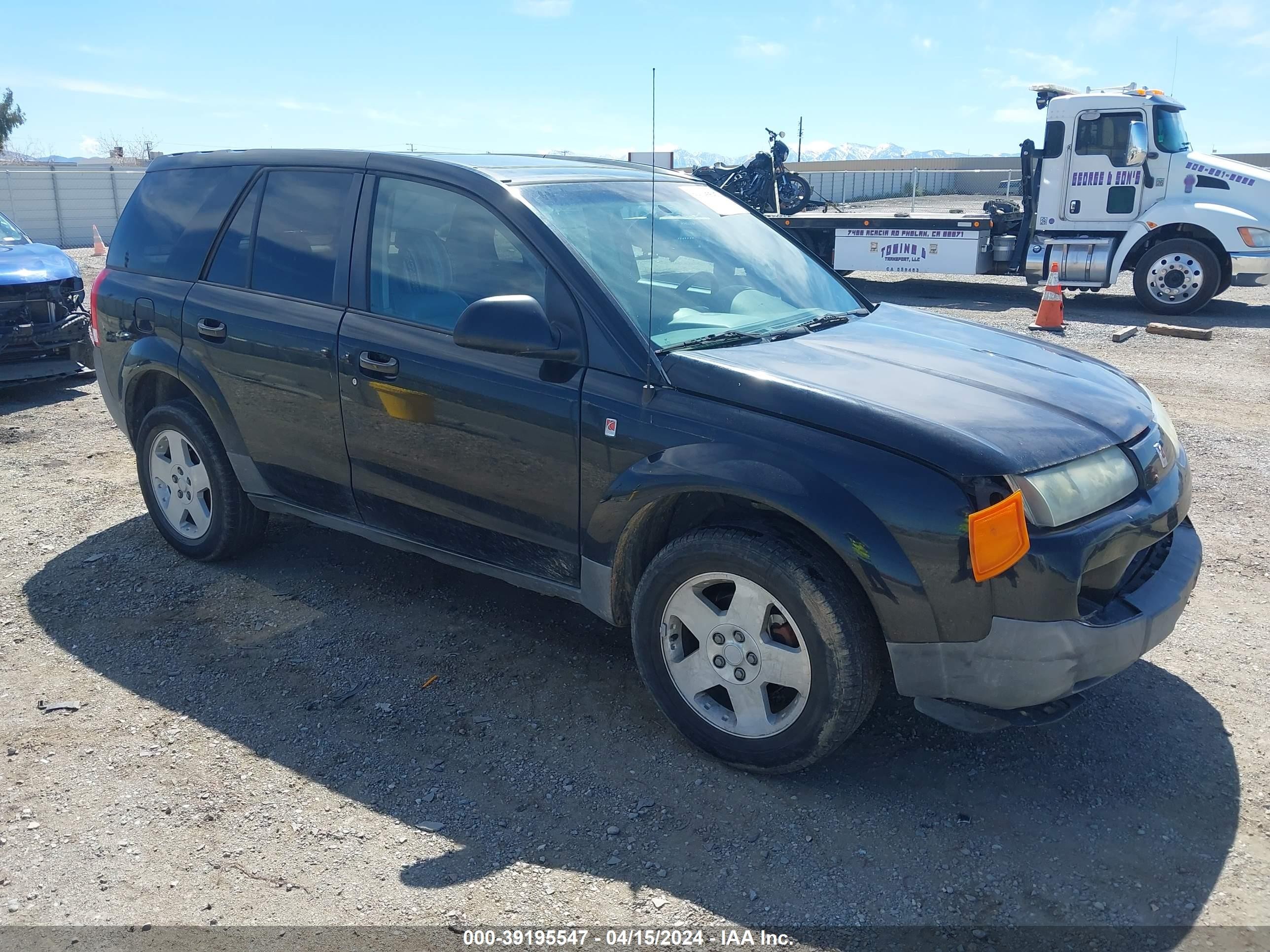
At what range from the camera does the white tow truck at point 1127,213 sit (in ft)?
43.5

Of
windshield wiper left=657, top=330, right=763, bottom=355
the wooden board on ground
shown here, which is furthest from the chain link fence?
windshield wiper left=657, top=330, right=763, bottom=355

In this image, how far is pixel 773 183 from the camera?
20.1m

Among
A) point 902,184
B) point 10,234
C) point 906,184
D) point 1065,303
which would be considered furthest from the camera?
point 902,184

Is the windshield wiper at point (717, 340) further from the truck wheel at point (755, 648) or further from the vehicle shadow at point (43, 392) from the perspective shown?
the vehicle shadow at point (43, 392)

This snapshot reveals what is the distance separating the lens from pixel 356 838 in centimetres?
305

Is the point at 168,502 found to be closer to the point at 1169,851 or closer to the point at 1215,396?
the point at 1169,851

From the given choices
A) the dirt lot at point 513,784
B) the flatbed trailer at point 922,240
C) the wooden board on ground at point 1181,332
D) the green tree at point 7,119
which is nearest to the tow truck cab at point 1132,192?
the flatbed trailer at point 922,240

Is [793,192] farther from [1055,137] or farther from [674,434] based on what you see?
[674,434]

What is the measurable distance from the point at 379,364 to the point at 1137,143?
42.6 ft

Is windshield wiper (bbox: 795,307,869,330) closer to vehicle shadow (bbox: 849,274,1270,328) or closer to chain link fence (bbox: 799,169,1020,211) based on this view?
vehicle shadow (bbox: 849,274,1270,328)

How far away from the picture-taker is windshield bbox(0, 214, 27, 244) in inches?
366

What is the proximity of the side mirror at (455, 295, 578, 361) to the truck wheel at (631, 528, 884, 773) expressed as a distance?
31.2 inches

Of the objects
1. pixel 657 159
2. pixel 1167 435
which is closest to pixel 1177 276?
pixel 657 159

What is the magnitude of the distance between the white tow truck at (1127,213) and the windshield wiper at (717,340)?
12.1m
